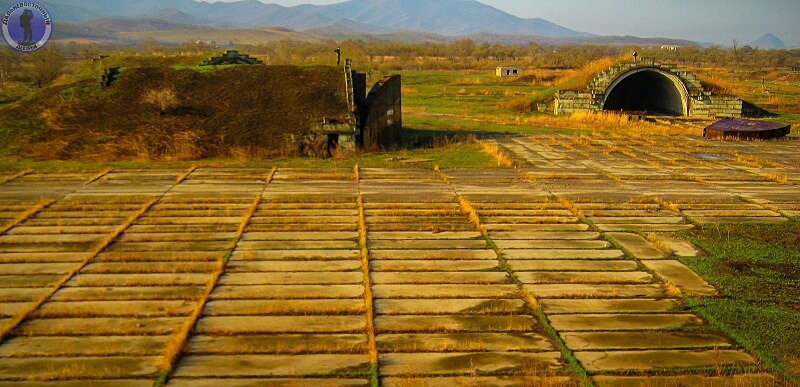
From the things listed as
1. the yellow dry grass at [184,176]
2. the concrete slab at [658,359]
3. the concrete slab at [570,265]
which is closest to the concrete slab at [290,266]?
the concrete slab at [570,265]

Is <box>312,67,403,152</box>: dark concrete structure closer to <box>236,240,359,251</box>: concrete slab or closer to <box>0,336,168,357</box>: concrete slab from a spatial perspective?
<box>236,240,359,251</box>: concrete slab

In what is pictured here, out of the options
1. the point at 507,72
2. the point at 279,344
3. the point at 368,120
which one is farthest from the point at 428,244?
the point at 507,72

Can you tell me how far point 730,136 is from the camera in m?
23.2

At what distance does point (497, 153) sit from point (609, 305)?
10737 mm

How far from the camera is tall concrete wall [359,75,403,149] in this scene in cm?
1911

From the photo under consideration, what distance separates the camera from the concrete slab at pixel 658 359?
21.2 ft

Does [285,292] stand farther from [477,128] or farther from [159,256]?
[477,128]

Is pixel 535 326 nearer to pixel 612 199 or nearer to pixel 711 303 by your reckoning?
pixel 711 303

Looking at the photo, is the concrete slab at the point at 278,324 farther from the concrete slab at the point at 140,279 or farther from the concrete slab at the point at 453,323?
the concrete slab at the point at 140,279

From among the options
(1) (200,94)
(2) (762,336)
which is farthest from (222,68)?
(2) (762,336)

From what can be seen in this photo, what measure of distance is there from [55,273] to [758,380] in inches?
340

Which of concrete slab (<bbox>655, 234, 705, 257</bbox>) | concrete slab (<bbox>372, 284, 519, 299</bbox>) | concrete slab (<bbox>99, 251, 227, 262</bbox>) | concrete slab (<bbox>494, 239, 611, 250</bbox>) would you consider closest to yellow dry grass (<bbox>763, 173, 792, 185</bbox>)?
concrete slab (<bbox>655, 234, 705, 257</bbox>)

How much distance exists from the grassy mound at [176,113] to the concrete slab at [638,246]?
10.2 metres

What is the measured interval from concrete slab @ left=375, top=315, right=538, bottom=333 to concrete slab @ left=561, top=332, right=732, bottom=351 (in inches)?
21.7
